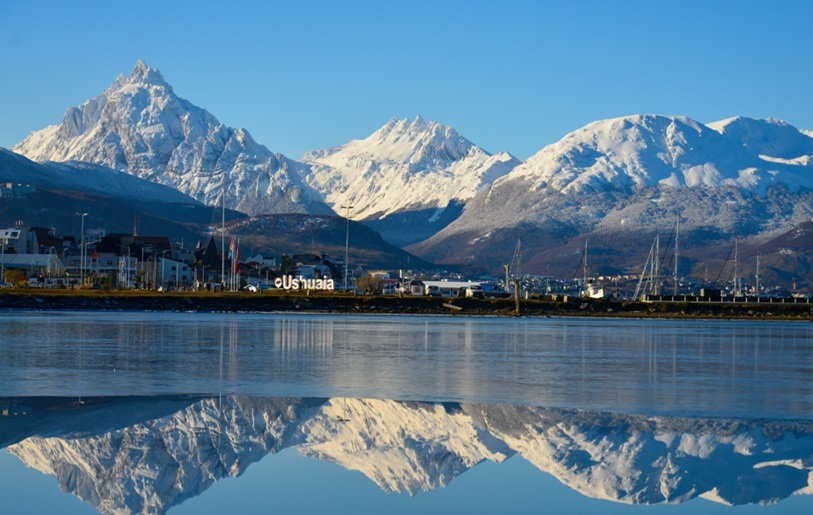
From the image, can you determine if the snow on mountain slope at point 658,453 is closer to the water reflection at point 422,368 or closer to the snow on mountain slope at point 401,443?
the snow on mountain slope at point 401,443

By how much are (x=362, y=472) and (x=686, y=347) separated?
40435 mm

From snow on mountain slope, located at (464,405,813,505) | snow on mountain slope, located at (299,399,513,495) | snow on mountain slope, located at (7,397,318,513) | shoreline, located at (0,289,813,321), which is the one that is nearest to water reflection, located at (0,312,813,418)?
snow on mountain slope, located at (464,405,813,505)

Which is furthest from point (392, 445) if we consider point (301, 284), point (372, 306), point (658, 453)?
point (301, 284)

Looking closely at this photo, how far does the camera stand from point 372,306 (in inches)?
4948

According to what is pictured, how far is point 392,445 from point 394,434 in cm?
114

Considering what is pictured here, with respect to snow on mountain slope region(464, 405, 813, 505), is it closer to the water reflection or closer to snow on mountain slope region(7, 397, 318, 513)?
the water reflection

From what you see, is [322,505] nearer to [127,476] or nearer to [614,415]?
[127,476]

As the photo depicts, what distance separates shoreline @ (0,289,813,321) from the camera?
11344 cm

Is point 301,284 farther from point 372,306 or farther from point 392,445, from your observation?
point 392,445

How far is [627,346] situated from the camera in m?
58.2

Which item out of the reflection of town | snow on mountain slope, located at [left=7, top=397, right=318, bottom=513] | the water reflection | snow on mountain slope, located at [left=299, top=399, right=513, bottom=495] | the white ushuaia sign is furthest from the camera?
the white ushuaia sign

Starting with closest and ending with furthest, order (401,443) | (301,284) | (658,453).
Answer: (658,453)
(401,443)
(301,284)

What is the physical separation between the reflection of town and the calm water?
0.06 metres

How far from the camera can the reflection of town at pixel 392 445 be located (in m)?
19.8
